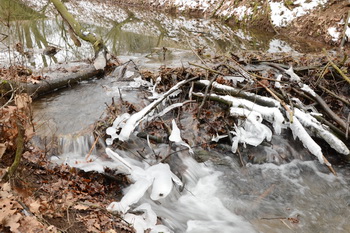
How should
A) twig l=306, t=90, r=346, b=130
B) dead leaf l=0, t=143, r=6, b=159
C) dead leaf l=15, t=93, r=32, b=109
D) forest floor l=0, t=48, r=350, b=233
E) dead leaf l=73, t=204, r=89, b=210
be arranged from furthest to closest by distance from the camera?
twig l=306, t=90, r=346, b=130 < dead leaf l=15, t=93, r=32, b=109 < dead leaf l=73, t=204, r=89, b=210 < dead leaf l=0, t=143, r=6, b=159 < forest floor l=0, t=48, r=350, b=233

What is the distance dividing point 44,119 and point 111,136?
1.49 m

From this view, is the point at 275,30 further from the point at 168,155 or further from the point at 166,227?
the point at 166,227

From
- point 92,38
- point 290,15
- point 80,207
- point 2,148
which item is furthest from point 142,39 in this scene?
point 80,207

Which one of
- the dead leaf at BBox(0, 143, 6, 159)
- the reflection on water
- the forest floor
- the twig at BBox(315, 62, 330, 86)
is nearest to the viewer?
the forest floor

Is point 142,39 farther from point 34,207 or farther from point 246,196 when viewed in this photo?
point 34,207

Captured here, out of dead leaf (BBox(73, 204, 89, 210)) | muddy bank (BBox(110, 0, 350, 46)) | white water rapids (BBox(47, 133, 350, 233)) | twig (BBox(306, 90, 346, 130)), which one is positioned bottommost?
white water rapids (BBox(47, 133, 350, 233))

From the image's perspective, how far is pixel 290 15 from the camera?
1376cm

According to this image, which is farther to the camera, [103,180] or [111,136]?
[111,136]

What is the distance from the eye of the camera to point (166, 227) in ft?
11.2

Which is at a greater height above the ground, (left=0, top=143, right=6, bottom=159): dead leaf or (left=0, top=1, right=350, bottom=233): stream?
(left=0, top=143, right=6, bottom=159): dead leaf

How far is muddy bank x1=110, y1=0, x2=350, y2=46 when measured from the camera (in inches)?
451

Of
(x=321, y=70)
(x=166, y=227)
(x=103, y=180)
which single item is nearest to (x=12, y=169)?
(x=103, y=180)

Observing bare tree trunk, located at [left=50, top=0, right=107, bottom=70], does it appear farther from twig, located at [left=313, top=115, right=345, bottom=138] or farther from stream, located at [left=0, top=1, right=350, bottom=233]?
twig, located at [left=313, top=115, right=345, bottom=138]

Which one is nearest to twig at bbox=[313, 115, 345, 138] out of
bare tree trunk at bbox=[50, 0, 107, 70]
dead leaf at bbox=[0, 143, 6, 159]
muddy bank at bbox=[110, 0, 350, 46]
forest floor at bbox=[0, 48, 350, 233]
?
forest floor at bbox=[0, 48, 350, 233]
